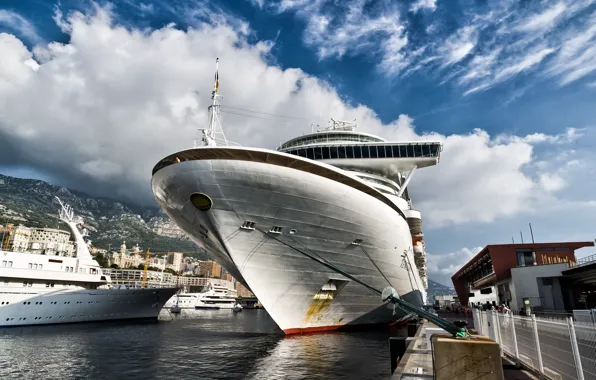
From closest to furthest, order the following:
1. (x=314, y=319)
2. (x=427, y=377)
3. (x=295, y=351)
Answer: (x=427, y=377), (x=295, y=351), (x=314, y=319)

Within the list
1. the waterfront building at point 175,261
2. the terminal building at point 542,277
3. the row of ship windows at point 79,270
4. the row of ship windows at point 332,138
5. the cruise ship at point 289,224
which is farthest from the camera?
the waterfront building at point 175,261

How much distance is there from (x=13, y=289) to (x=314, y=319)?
96.1ft

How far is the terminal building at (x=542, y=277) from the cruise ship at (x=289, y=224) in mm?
15213

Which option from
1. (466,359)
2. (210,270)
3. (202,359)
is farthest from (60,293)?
(210,270)

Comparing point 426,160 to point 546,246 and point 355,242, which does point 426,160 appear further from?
point 546,246

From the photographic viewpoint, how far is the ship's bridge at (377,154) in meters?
22.4

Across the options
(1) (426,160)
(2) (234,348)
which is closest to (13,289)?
(2) (234,348)

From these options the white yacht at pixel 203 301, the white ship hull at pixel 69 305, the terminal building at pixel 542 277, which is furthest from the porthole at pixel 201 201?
the white yacht at pixel 203 301

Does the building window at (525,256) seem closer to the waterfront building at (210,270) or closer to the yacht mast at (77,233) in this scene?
the yacht mast at (77,233)

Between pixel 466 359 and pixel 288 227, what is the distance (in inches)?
459

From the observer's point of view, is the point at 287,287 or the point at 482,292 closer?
the point at 287,287

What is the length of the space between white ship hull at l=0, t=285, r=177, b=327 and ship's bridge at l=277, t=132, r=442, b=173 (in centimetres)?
2761

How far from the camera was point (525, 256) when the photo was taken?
1332 inches

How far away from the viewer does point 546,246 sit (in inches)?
1341
